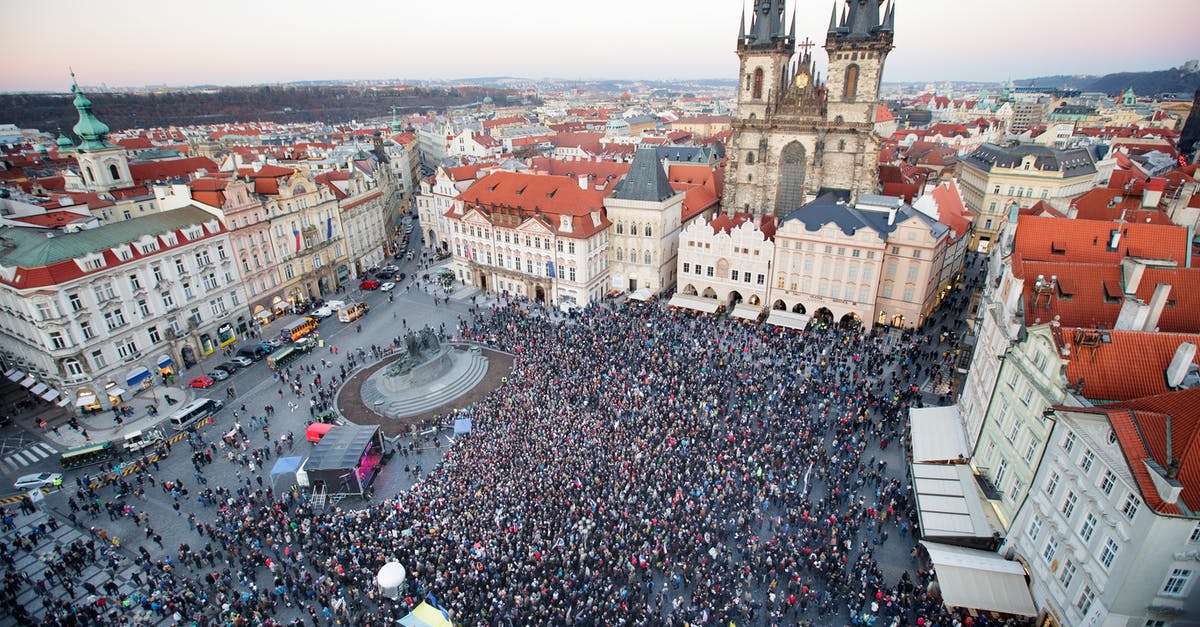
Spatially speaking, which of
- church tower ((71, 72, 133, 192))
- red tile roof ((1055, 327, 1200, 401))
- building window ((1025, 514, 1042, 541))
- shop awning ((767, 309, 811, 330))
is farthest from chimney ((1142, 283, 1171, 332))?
church tower ((71, 72, 133, 192))

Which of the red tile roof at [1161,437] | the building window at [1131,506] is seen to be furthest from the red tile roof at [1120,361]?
the building window at [1131,506]

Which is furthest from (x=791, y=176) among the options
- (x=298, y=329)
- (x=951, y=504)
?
(x=298, y=329)

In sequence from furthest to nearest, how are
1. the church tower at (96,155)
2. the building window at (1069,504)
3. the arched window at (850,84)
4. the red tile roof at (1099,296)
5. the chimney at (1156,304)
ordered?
the church tower at (96,155) → the arched window at (850,84) → the red tile roof at (1099,296) → the chimney at (1156,304) → the building window at (1069,504)

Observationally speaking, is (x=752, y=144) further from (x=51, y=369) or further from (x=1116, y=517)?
(x=51, y=369)

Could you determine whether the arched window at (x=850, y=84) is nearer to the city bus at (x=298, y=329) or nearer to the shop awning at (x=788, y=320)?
the shop awning at (x=788, y=320)

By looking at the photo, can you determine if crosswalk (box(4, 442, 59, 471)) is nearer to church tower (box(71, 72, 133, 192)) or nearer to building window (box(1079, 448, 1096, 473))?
church tower (box(71, 72, 133, 192))

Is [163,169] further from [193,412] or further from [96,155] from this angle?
[193,412]
